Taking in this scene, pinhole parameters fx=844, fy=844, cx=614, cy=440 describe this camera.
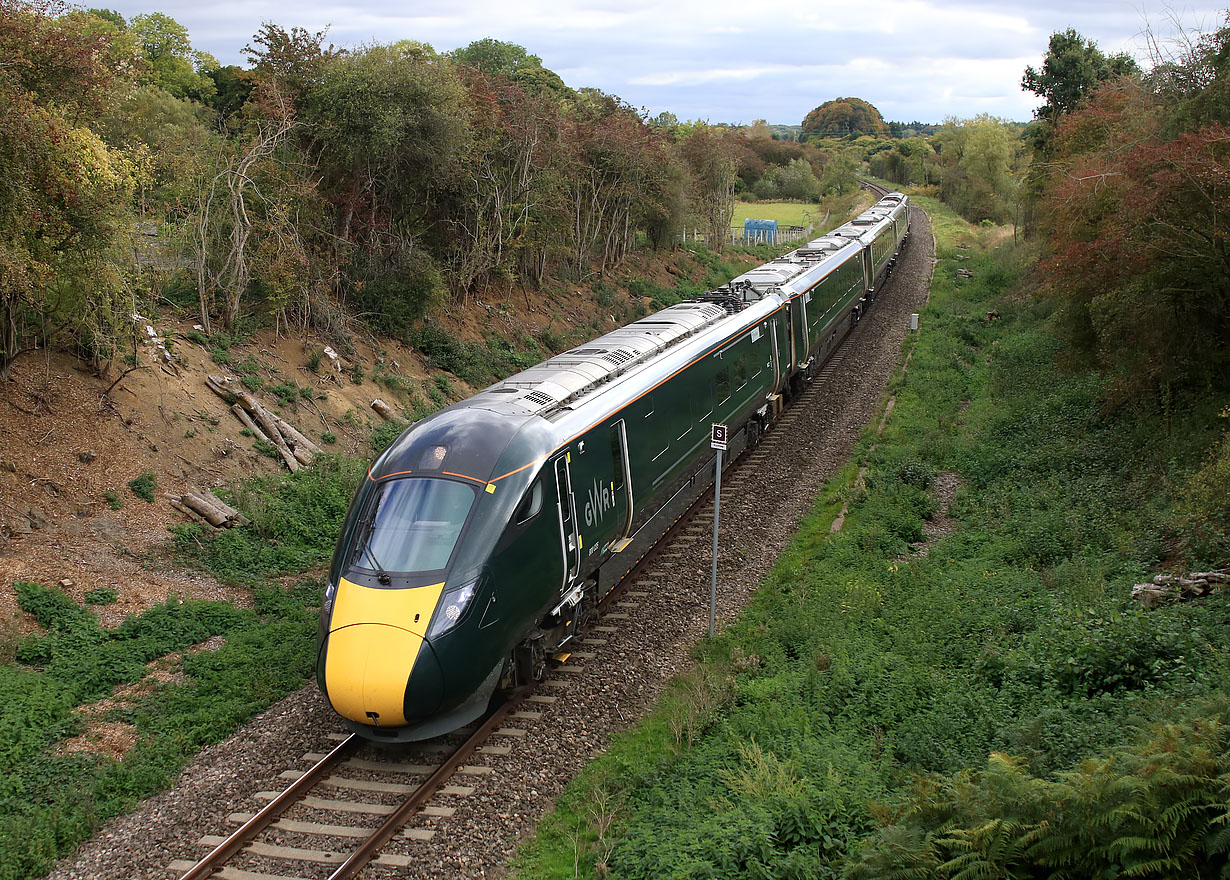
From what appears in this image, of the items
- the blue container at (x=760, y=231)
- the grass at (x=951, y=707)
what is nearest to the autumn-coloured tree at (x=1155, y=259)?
the grass at (x=951, y=707)

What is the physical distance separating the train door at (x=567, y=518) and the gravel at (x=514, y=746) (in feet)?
4.71

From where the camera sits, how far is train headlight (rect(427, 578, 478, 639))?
8.48 metres

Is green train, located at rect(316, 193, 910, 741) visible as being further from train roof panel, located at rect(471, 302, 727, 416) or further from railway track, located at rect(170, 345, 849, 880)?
railway track, located at rect(170, 345, 849, 880)

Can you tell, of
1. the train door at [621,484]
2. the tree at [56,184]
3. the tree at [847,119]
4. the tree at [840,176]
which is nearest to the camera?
the tree at [56,184]

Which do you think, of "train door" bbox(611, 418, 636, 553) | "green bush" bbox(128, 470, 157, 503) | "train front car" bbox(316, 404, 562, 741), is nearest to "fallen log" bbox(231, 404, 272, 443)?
"green bush" bbox(128, 470, 157, 503)

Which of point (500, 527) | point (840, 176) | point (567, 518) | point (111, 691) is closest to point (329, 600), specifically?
point (500, 527)

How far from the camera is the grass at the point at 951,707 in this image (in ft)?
19.3

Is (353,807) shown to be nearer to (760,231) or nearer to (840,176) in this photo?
(760,231)

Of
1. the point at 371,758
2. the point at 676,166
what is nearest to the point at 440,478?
the point at 371,758

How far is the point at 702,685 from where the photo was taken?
10289mm

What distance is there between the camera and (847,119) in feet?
555

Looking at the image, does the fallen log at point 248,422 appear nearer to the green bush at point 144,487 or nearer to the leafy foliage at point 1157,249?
the green bush at point 144,487

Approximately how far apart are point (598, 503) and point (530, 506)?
5.94ft

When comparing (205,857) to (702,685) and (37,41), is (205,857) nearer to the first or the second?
(702,685)
